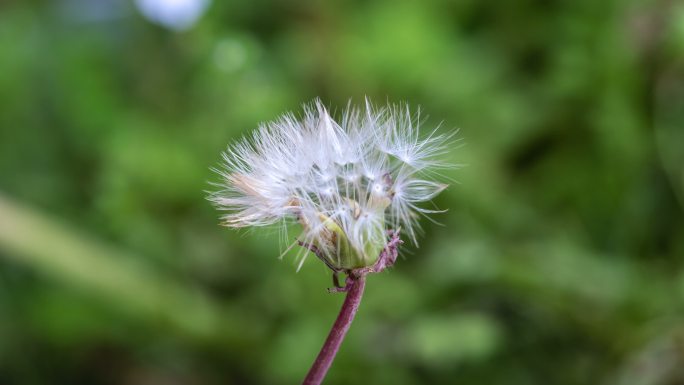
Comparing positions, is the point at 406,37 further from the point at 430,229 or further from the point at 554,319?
the point at 554,319

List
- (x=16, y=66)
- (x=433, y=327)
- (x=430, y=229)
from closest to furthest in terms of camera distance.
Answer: (x=433, y=327)
(x=430, y=229)
(x=16, y=66)

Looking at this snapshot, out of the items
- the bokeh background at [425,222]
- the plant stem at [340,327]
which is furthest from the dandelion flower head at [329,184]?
the bokeh background at [425,222]

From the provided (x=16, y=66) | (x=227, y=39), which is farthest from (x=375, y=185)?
(x=16, y=66)

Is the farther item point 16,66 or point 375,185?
point 16,66

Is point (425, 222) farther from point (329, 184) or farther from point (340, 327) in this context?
point (340, 327)

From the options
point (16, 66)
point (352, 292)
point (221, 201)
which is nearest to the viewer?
point (352, 292)

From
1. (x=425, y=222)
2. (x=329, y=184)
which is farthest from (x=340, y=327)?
(x=425, y=222)

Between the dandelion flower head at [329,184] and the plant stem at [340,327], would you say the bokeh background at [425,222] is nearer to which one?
the dandelion flower head at [329,184]
